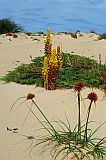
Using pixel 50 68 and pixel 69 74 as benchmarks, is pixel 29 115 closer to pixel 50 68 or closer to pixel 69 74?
pixel 50 68

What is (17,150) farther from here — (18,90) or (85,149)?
(18,90)

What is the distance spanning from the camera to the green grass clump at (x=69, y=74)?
6238mm

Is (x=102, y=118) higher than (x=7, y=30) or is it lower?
lower

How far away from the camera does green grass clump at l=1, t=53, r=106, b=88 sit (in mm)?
6238

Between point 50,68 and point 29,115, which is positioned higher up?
point 50,68

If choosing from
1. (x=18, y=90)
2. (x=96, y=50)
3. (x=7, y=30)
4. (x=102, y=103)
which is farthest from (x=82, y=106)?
(x=7, y=30)

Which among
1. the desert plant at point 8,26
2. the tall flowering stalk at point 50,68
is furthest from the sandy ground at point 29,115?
the desert plant at point 8,26

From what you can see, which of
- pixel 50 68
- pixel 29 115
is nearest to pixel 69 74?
pixel 50 68

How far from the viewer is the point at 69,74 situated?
22.1ft

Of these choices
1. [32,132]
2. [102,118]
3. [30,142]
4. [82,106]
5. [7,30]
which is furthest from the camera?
[7,30]

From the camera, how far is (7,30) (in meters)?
20.6

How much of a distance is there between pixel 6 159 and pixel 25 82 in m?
3.09

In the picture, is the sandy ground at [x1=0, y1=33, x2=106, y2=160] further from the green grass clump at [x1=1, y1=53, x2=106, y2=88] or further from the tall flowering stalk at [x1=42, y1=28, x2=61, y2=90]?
the green grass clump at [x1=1, y1=53, x2=106, y2=88]

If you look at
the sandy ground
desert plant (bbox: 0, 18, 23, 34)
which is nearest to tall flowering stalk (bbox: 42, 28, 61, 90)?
the sandy ground
